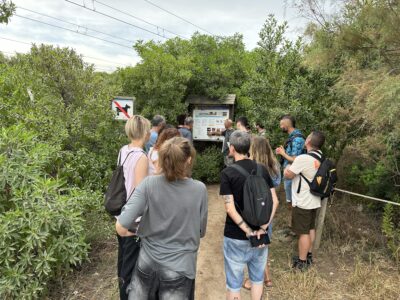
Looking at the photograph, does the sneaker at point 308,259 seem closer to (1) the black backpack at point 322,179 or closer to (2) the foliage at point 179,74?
(1) the black backpack at point 322,179

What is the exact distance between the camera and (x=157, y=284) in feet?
6.52

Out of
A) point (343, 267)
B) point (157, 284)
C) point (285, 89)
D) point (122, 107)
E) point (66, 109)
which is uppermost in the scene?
point (285, 89)

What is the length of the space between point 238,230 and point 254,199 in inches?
12.4

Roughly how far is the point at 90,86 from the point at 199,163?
10.3 feet

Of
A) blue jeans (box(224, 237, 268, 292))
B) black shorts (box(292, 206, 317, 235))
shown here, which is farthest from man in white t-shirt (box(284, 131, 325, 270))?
blue jeans (box(224, 237, 268, 292))

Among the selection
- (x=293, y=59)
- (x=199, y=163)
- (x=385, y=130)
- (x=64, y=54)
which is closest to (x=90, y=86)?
(x=64, y=54)

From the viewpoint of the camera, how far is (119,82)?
747cm

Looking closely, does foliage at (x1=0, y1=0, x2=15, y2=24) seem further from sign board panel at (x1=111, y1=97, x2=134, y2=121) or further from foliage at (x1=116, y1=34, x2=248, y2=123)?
foliage at (x1=116, y1=34, x2=248, y2=123)

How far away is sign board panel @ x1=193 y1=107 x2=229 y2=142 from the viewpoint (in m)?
7.77

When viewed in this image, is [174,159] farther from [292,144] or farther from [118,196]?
[292,144]

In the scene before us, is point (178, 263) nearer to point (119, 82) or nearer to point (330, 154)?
point (330, 154)

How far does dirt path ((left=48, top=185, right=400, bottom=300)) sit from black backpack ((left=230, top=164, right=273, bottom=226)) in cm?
136

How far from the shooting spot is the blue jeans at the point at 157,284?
197 centimetres

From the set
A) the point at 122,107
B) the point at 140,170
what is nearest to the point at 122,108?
the point at 122,107
